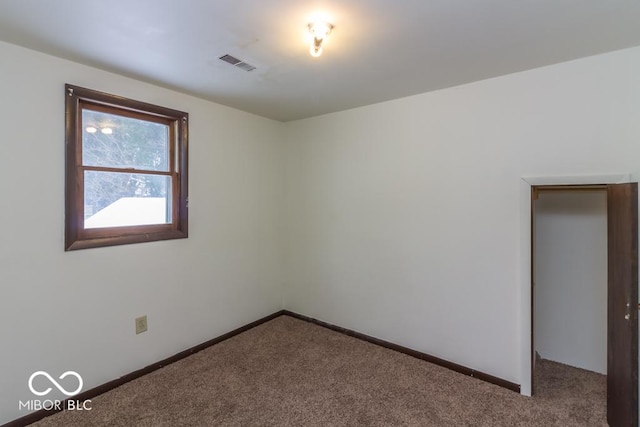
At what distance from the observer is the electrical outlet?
8.53 feet

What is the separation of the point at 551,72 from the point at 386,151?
1345 millimetres

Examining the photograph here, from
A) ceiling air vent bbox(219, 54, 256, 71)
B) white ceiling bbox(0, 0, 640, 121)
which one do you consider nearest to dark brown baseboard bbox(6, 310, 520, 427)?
white ceiling bbox(0, 0, 640, 121)

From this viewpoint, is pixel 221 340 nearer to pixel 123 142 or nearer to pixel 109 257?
pixel 109 257

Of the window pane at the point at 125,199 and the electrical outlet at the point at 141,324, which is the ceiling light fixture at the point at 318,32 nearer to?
the window pane at the point at 125,199

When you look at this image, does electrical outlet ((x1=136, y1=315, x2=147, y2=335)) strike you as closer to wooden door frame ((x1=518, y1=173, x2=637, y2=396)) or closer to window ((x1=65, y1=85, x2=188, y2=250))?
window ((x1=65, y1=85, x2=188, y2=250))

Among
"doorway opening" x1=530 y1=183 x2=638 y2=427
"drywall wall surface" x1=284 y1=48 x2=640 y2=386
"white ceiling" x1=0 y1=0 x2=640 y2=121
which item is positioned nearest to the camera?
"white ceiling" x1=0 y1=0 x2=640 y2=121

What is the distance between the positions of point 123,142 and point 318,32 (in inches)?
71.9

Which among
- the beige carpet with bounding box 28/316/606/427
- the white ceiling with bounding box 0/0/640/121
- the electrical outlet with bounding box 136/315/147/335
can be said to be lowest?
the beige carpet with bounding box 28/316/606/427

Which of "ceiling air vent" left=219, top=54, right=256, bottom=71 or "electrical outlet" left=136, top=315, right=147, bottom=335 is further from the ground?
"ceiling air vent" left=219, top=54, right=256, bottom=71

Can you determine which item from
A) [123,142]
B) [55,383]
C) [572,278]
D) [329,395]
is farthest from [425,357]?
[123,142]

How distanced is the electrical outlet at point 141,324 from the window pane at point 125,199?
785mm

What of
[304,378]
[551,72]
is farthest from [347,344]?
[551,72]

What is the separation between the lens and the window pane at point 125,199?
7.84 feet

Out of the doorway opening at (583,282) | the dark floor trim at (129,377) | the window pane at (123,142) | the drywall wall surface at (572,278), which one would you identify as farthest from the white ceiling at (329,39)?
the dark floor trim at (129,377)
